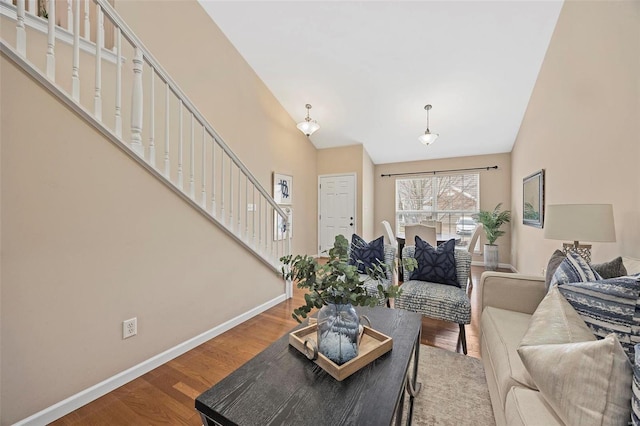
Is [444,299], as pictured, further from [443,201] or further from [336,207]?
[443,201]

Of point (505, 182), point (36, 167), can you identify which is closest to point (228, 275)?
point (36, 167)

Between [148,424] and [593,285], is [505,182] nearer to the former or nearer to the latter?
[593,285]

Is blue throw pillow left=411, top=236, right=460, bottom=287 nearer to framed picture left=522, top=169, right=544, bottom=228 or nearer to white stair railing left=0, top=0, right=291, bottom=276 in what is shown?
white stair railing left=0, top=0, right=291, bottom=276

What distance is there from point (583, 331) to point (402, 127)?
4.23 m

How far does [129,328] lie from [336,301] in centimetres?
161

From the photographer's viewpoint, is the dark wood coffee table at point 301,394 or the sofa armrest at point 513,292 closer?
the dark wood coffee table at point 301,394

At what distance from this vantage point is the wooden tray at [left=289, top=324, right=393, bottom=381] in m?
0.97

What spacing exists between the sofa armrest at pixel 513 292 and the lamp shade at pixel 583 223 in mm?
355

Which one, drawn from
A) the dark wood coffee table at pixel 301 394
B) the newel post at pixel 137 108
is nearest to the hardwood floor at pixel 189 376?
the dark wood coffee table at pixel 301 394

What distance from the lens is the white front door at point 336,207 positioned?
5383 millimetres

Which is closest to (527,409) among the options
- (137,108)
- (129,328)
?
(129,328)

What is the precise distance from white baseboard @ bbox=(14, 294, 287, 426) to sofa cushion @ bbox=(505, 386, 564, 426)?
215 cm

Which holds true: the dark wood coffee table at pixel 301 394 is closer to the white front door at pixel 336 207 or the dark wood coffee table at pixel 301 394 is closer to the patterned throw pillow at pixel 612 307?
the patterned throw pillow at pixel 612 307

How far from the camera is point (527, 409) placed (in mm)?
887
